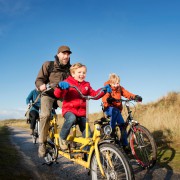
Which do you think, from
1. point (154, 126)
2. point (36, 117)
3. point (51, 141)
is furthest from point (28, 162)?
point (154, 126)

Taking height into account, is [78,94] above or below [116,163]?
above

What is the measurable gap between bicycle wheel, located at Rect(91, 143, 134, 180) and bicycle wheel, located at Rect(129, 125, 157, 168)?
6.11 feet

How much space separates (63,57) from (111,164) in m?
2.85

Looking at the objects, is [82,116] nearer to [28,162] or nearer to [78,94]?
[78,94]

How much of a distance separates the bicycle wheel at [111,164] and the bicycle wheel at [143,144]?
6.11 ft

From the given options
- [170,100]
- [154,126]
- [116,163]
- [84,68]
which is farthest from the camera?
[170,100]

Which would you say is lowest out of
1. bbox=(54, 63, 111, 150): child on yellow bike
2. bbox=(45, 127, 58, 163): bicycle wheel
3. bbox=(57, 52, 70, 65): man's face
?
bbox=(45, 127, 58, 163): bicycle wheel

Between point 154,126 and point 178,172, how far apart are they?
560 cm

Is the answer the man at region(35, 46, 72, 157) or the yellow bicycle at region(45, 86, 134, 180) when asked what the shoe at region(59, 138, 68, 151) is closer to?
the yellow bicycle at region(45, 86, 134, 180)

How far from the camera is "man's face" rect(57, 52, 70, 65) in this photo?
232 inches

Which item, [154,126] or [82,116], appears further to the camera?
[154,126]

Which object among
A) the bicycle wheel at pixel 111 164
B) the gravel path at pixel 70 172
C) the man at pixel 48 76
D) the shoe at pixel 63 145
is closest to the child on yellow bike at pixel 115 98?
the gravel path at pixel 70 172

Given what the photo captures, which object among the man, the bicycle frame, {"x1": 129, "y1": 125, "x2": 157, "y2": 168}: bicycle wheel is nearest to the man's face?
the man

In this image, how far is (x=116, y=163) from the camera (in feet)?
12.5
